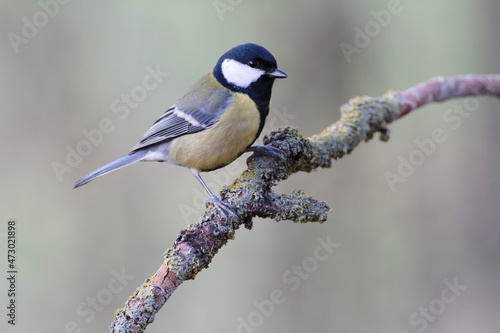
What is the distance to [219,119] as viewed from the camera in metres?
2.06

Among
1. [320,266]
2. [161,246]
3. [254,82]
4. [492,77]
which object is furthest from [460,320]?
[254,82]

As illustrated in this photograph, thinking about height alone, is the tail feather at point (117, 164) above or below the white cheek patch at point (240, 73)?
above

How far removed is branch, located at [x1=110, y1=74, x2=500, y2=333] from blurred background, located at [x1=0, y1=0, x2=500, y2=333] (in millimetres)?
1418

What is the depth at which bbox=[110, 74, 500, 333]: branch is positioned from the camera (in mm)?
1245

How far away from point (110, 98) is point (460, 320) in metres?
3.64

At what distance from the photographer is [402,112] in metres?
2.23

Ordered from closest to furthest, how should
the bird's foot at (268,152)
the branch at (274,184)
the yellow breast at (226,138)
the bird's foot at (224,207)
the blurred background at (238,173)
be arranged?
1. the branch at (274,184)
2. the bird's foot at (224,207)
3. the bird's foot at (268,152)
4. the yellow breast at (226,138)
5. the blurred background at (238,173)

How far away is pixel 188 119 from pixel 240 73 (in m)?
0.35

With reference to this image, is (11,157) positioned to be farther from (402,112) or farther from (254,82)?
(402,112)

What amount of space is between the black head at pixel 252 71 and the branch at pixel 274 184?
0.29 metres

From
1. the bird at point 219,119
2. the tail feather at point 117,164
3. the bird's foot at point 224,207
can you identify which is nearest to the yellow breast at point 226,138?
the bird at point 219,119

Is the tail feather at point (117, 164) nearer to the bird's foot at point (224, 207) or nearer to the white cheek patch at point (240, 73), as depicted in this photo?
the white cheek patch at point (240, 73)

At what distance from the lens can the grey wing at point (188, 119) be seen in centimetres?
211

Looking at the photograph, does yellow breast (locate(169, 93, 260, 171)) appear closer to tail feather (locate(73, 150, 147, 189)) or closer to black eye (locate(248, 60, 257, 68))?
black eye (locate(248, 60, 257, 68))
